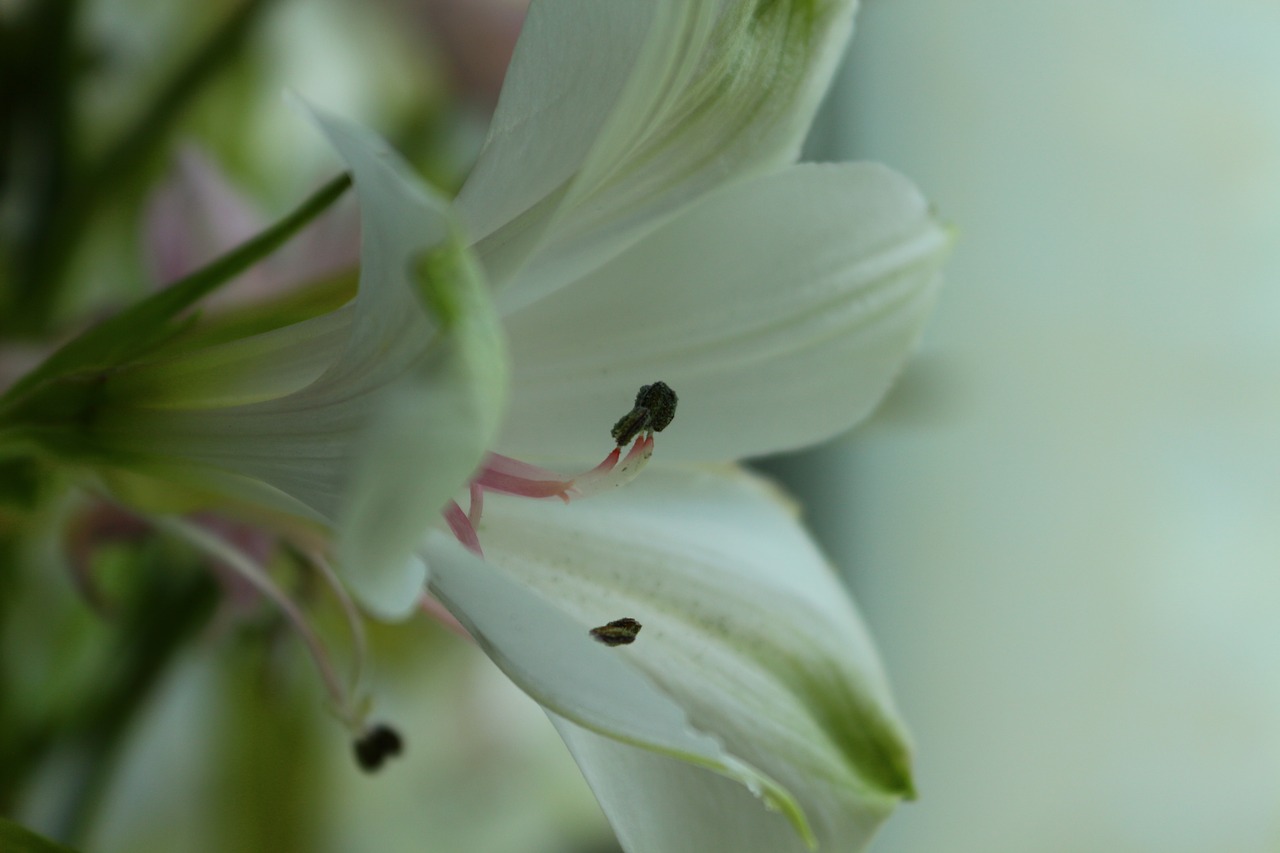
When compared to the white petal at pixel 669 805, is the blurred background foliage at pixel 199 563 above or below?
above

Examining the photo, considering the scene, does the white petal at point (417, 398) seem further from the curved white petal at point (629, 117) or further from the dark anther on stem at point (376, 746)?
the dark anther on stem at point (376, 746)

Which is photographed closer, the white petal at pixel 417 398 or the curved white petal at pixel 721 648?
the white petal at pixel 417 398

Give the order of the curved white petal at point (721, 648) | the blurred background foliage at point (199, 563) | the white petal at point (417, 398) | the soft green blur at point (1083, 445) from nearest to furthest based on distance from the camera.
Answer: the white petal at point (417, 398) < the curved white petal at point (721, 648) < the blurred background foliage at point (199, 563) < the soft green blur at point (1083, 445)

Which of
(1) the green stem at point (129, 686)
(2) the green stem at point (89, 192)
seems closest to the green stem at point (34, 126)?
(2) the green stem at point (89, 192)

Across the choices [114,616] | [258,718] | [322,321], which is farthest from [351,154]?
[258,718]

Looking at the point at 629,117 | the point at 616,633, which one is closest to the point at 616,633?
the point at 616,633

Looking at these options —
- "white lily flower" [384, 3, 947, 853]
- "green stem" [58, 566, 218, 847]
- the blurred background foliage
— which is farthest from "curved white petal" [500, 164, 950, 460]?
"green stem" [58, 566, 218, 847]

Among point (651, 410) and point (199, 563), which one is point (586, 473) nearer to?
point (651, 410)

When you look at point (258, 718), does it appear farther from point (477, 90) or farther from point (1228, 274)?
point (1228, 274)
